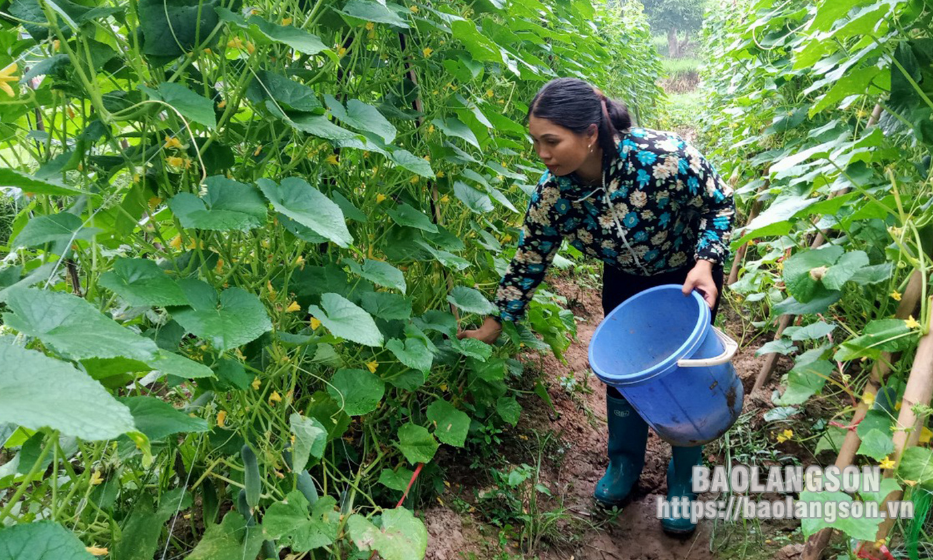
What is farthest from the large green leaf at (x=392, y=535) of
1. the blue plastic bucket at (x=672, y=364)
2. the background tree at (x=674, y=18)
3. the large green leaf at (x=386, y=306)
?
the background tree at (x=674, y=18)

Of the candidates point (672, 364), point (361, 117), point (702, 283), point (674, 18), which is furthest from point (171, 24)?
point (674, 18)

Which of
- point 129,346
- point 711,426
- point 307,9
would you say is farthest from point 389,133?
point 711,426

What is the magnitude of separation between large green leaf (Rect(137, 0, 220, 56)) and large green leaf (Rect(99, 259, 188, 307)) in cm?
34

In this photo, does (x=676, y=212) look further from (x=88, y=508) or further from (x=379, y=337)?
(x=88, y=508)

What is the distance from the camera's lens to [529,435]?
2.17 metres

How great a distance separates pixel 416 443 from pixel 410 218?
1.79ft

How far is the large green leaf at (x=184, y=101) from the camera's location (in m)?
0.88

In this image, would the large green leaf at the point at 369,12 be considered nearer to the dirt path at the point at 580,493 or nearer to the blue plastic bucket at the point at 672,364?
the blue plastic bucket at the point at 672,364

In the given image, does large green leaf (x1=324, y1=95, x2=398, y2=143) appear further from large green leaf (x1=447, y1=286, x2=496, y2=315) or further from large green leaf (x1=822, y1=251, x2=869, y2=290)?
large green leaf (x1=822, y1=251, x2=869, y2=290)

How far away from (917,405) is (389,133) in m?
1.15

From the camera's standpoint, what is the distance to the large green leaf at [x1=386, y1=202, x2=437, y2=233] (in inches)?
57.6

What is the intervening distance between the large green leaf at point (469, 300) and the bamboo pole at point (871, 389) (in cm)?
93

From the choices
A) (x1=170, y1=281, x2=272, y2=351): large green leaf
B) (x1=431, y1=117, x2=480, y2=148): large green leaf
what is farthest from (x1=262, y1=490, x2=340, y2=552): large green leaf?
→ (x1=431, y1=117, x2=480, y2=148): large green leaf

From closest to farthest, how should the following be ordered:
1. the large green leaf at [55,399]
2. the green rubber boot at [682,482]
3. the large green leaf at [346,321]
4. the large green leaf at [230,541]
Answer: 1. the large green leaf at [55,399]
2. the large green leaf at [346,321]
3. the large green leaf at [230,541]
4. the green rubber boot at [682,482]
